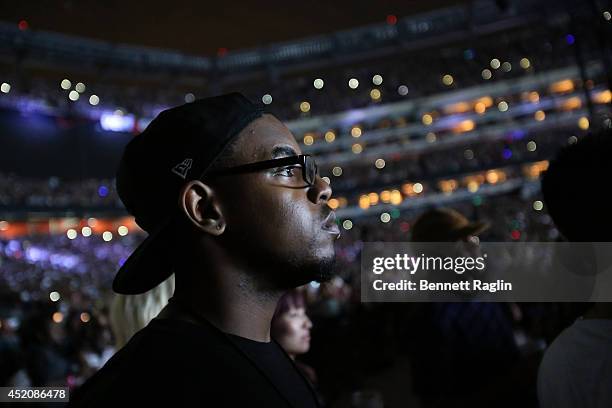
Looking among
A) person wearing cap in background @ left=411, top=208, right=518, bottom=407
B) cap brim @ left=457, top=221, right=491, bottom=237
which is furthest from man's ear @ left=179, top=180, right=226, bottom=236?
cap brim @ left=457, top=221, right=491, bottom=237

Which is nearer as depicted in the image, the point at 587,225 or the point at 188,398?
the point at 188,398

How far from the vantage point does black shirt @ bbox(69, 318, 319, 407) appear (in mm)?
1134

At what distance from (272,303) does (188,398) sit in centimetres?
35

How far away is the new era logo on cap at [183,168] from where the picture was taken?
1.35 metres

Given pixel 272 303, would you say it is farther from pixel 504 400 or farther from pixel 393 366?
pixel 393 366

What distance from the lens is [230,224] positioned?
1.37 meters

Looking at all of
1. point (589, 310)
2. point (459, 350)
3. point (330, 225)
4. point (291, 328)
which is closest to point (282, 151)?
point (330, 225)

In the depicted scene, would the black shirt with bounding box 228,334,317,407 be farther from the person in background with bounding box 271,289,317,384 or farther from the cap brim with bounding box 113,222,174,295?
the person in background with bounding box 271,289,317,384

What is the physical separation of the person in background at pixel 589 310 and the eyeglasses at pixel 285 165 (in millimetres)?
847

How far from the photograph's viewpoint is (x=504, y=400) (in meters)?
2.92

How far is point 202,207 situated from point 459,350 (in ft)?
7.93

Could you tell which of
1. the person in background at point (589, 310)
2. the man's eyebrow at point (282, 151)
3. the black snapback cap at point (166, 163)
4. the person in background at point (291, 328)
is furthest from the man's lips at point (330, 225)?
the person in background at point (291, 328)

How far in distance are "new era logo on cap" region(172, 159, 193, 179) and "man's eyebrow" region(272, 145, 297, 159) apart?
205mm

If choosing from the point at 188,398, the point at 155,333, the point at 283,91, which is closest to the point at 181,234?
the point at 155,333
